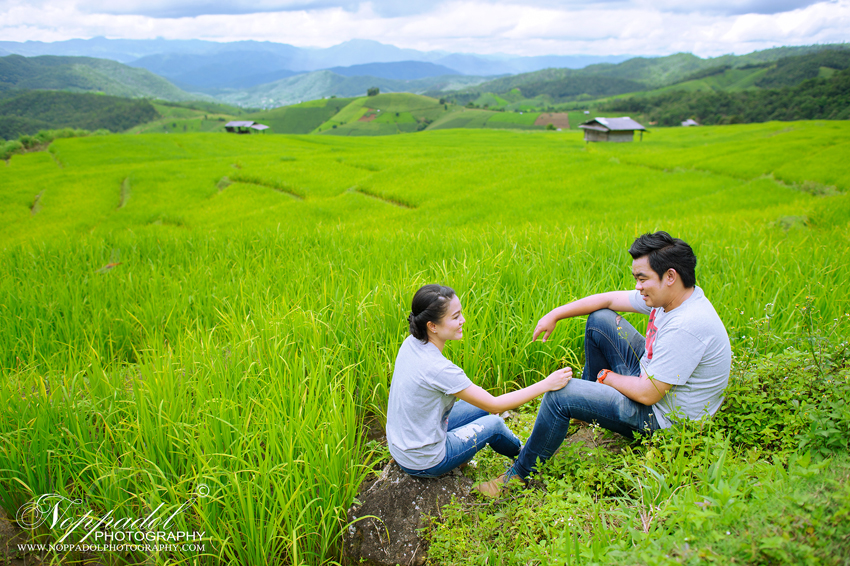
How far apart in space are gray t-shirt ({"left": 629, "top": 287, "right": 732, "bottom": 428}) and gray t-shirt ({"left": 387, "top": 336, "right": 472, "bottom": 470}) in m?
1.16

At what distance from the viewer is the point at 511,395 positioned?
101 inches

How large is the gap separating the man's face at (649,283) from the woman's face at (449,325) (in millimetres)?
1080

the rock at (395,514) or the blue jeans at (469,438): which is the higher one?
the blue jeans at (469,438)

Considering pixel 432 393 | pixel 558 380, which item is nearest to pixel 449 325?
pixel 432 393

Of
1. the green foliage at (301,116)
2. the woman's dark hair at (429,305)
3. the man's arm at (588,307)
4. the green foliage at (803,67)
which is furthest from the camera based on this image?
the green foliage at (301,116)

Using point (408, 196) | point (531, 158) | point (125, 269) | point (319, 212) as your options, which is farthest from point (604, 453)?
point (531, 158)

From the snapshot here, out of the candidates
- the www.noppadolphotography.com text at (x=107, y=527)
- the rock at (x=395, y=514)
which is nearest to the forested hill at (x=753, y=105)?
the rock at (x=395, y=514)

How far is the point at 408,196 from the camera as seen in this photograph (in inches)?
622

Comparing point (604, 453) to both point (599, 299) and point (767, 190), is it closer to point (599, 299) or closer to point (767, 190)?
point (599, 299)

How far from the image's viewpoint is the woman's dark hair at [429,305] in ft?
8.07

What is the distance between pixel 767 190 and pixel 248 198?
59.5ft

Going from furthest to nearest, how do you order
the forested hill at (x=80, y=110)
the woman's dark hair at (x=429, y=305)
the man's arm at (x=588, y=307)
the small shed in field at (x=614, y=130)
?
1. the forested hill at (x=80, y=110)
2. the small shed in field at (x=614, y=130)
3. the man's arm at (x=588, y=307)
4. the woman's dark hair at (x=429, y=305)

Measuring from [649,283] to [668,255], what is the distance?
0.19 meters

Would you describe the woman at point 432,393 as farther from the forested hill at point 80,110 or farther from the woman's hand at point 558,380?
the forested hill at point 80,110
